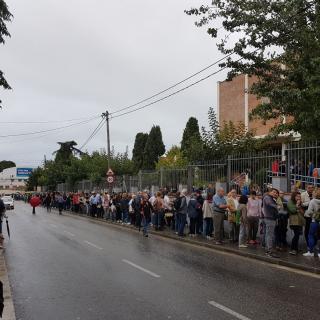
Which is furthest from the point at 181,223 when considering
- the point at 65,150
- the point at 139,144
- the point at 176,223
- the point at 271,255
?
the point at 65,150

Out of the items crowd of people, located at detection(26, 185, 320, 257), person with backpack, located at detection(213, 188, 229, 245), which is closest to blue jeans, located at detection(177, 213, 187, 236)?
crowd of people, located at detection(26, 185, 320, 257)

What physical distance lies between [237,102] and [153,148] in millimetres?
31058

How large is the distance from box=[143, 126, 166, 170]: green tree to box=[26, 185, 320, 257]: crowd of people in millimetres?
46559

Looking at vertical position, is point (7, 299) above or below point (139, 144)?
below

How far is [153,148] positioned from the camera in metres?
72.7

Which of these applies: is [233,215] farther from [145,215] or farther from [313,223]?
[145,215]

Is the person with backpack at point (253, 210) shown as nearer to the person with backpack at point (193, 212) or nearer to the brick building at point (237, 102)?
the person with backpack at point (193, 212)

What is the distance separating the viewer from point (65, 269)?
11719 millimetres

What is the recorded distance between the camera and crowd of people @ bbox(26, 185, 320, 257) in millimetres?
13555

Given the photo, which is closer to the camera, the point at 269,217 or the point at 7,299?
the point at 7,299

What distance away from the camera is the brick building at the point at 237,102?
40031 millimetres

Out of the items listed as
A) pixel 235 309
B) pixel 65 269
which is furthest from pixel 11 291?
pixel 235 309

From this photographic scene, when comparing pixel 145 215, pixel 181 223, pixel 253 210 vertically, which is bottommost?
pixel 181 223

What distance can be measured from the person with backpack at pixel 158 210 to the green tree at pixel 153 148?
160 feet
